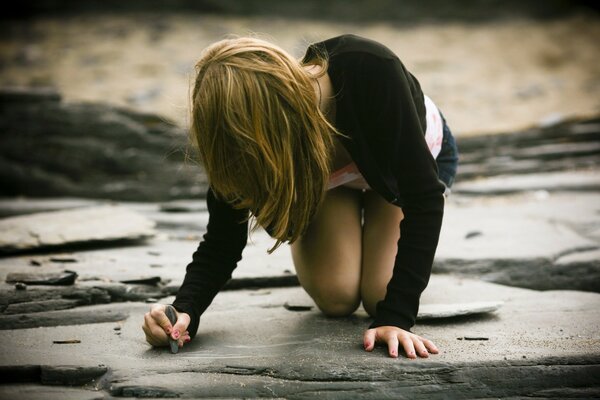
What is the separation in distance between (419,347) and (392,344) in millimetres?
67

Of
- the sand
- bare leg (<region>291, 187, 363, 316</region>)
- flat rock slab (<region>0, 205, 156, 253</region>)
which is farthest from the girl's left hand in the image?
the sand

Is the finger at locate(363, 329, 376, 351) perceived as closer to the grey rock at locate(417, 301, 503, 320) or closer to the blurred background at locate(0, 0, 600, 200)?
the grey rock at locate(417, 301, 503, 320)

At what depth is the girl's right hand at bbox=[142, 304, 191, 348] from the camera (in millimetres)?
1822

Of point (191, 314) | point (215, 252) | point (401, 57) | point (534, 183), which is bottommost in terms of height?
point (534, 183)

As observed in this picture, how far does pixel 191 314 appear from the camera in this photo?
1.89 m

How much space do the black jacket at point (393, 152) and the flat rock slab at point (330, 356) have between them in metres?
0.15

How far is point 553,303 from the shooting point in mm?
2164

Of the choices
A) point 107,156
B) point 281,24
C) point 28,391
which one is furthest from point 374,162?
point 281,24

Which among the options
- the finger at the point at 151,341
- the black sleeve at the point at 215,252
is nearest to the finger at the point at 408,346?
the black sleeve at the point at 215,252

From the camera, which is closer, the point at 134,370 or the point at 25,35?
the point at 134,370

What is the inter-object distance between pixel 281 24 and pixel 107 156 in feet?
18.5

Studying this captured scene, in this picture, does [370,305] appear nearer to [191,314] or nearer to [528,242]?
[191,314]

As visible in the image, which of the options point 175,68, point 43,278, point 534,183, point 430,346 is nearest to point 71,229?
point 43,278

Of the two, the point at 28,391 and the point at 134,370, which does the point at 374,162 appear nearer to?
the point at 134,370
